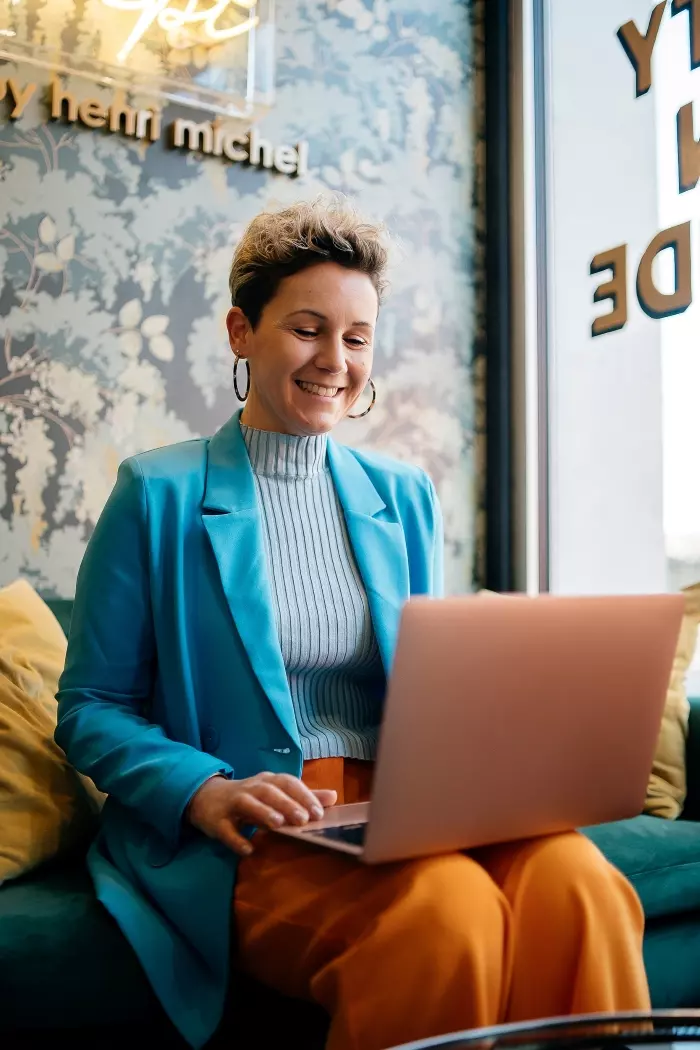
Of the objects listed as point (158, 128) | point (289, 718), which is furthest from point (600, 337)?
point (289, 718)

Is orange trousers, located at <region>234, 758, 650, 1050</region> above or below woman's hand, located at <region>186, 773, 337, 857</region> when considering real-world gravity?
below

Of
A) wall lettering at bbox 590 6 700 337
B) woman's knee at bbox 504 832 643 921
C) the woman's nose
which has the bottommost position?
woman's knee at bbox 504 832 643 921

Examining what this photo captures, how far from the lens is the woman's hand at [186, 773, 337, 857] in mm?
1004

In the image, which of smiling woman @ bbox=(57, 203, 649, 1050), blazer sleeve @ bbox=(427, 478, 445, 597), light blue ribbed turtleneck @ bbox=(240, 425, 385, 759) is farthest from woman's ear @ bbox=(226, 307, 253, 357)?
blazer sleeve @ bbox=(427, 478, 445, 597)

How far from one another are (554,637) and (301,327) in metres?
0.68

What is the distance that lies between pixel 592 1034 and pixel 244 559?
74 cm

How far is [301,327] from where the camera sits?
138cm

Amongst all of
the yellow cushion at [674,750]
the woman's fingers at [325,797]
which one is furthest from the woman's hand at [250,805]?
the yellow cushion at [674,750]

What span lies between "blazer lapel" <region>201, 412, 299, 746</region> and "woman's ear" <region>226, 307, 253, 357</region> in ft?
0.43

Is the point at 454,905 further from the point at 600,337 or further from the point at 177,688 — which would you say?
the point at 600,337

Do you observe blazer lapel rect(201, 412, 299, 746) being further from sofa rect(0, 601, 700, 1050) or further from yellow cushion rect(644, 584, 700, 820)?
yellow cushion rect(644, 584, 700, 820)

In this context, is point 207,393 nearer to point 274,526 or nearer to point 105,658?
point 274,526

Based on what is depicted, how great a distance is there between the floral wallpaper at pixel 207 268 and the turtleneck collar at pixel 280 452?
0.85 metres

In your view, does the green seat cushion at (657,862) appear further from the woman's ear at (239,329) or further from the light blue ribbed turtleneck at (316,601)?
the woman's ear at (239,329)
